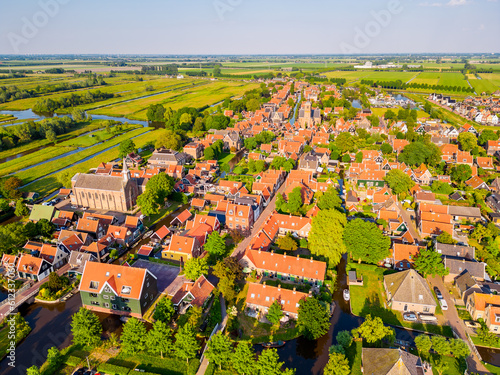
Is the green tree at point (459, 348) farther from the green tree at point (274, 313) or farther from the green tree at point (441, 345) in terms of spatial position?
the green tree at point (274, 313)

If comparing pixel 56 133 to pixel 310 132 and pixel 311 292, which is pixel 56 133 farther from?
pixel 311 292

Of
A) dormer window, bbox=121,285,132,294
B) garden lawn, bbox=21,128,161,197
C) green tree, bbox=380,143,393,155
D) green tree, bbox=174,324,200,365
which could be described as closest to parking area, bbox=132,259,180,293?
dormer window, bbox=121,285,132,294

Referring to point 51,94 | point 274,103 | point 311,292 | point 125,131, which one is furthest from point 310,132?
point 51,94

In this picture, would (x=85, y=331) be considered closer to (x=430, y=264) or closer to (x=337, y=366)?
(x=337, y=366)

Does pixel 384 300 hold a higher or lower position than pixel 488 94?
lower

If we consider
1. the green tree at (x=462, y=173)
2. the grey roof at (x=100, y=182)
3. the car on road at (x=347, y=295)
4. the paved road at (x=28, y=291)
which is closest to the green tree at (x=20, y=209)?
the grey roof at (x=100, y=182)
